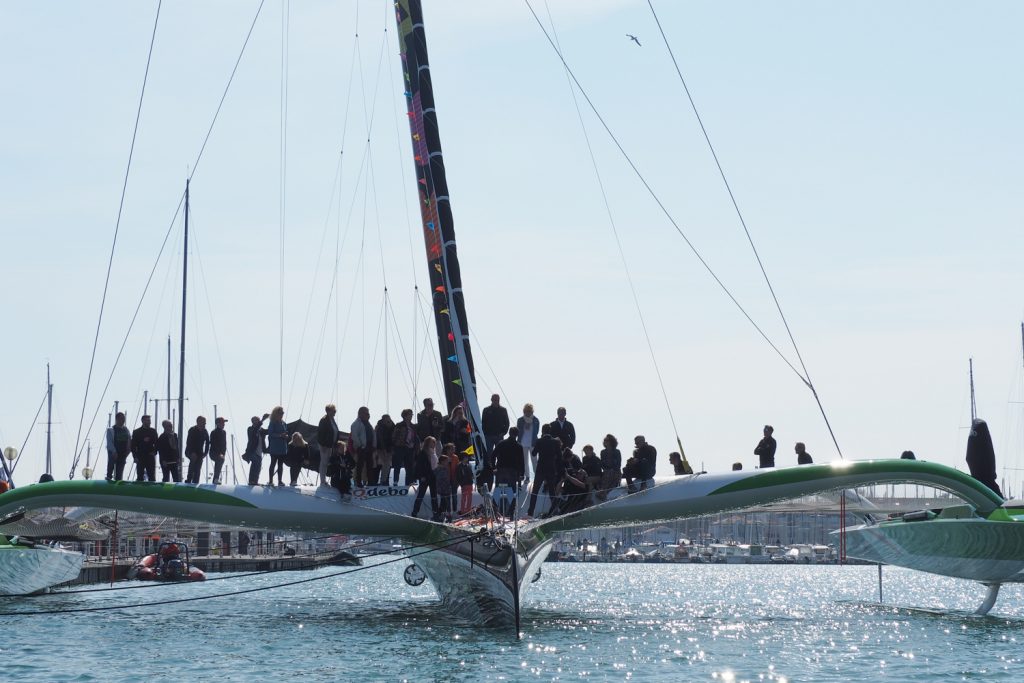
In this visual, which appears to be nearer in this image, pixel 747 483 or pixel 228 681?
pixel 228 681

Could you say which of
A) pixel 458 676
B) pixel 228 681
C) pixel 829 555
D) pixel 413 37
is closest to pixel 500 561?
pixel 458 676

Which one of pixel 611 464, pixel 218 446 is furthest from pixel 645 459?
pixel 218 446

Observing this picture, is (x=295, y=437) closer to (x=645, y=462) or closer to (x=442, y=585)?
(x=442, y=585)

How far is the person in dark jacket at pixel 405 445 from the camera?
67.6 ft

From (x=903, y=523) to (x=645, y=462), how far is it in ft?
20.5

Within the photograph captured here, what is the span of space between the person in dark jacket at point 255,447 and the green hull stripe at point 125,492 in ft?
4.48

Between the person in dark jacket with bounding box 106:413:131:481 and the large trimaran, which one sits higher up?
the person in dark jacket with bounding box 106:413:131:481

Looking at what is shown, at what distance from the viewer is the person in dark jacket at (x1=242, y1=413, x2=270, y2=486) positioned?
21.6m

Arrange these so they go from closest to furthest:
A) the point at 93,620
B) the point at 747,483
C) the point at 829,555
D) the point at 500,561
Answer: the point at 500,561
the point at 747,483
the point at 93,620
the point at 829,555

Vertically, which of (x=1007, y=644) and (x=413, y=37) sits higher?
(x=413, y=37)

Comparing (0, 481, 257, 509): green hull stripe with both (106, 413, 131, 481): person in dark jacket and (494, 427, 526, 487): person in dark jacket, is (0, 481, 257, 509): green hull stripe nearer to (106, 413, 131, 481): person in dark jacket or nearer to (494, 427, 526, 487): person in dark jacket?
(106, 413, 131, 481): person in dark jacket

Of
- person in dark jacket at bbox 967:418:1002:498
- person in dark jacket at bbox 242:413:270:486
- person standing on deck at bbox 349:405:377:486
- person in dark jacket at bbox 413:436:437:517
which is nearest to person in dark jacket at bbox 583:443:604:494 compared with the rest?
person in dark jacket at bbox 413:436:437:517

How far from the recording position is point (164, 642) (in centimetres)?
1856

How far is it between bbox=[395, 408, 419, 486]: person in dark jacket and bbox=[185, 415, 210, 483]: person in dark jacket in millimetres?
3049
